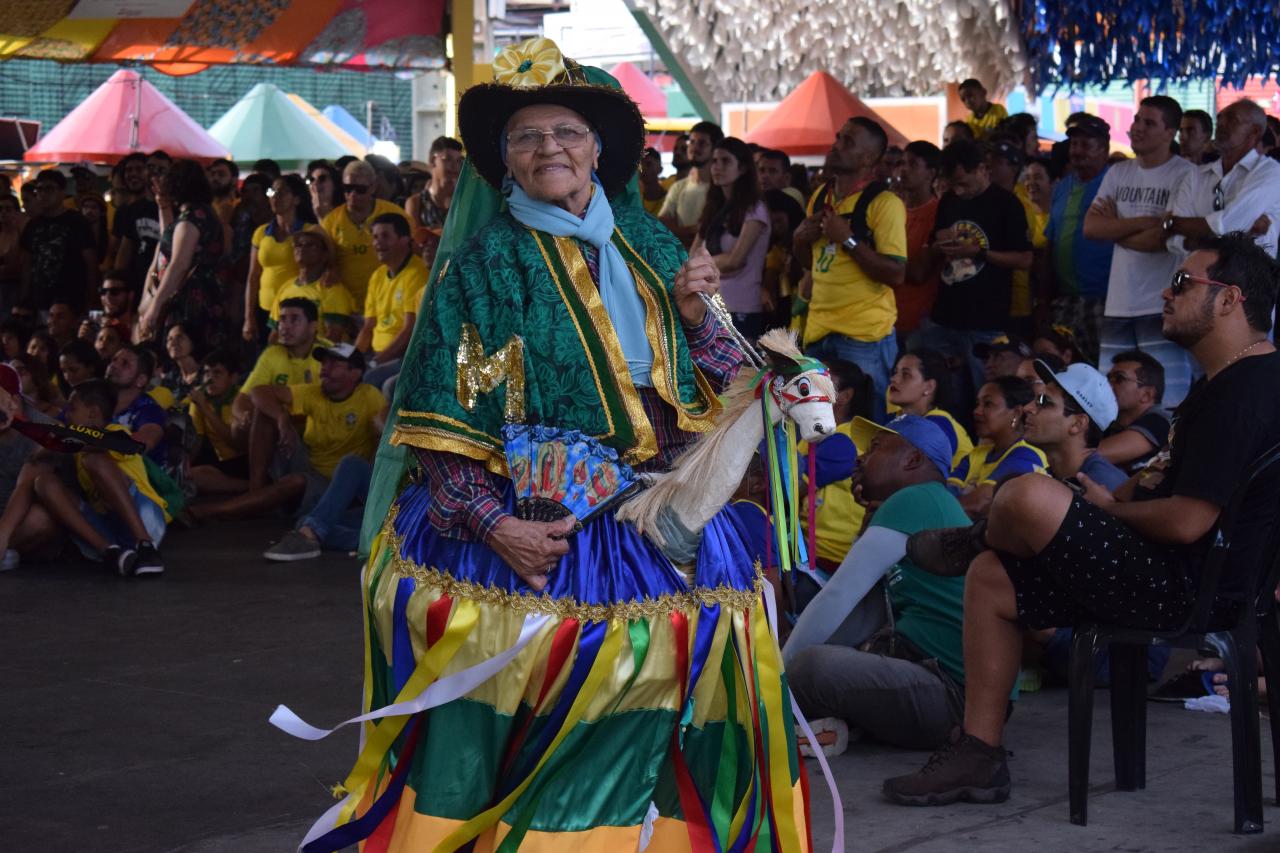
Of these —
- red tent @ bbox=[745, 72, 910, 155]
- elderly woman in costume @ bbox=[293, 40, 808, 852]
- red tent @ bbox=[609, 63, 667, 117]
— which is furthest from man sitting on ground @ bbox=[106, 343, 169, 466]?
red tent @ bbox=[609, 63, 667, 117]

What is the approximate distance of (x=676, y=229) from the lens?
10203 millimetres

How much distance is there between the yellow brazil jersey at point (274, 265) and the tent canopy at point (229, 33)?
2.25 m

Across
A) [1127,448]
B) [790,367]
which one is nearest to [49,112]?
[1127,448]

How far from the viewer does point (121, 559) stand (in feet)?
25.8

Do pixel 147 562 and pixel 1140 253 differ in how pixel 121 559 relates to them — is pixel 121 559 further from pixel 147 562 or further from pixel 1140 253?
pixel 1140 253

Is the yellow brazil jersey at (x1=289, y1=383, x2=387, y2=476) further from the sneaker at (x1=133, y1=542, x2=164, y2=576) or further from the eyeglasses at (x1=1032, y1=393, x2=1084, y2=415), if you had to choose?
the eyeglasses at (x1=1032, y1=393, x2=1084, y2=415)

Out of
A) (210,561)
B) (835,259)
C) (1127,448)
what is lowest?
(210,561)

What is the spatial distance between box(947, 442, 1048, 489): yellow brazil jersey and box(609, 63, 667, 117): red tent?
20.1 metres

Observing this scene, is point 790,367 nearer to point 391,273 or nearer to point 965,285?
point 965,285

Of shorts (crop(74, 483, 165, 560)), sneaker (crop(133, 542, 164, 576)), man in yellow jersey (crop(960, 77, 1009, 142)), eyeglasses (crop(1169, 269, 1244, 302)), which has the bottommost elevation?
sneaker (crop(133, 542, 164, 576))

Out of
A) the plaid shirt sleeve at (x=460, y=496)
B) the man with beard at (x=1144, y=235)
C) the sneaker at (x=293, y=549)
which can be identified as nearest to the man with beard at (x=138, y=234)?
the sneaker at (x=293, y=549)

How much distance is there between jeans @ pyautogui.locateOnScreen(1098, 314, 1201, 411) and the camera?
7.73 m

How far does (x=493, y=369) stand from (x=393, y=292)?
260 inches

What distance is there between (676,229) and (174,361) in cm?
332
